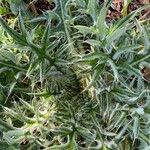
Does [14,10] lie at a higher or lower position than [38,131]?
higher

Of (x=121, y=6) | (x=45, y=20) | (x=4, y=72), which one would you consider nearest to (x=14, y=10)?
(x=45, y=20)

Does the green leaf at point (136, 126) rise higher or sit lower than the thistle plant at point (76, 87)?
lower

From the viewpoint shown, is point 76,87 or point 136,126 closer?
point 136,126

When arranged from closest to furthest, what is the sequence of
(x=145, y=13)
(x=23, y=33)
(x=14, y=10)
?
(x=23, y=33)
(x=14, y=10)
(x=145, y=13)

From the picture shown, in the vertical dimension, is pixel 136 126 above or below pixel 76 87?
below

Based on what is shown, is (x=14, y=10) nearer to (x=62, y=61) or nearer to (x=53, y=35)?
(x=53, y=35)

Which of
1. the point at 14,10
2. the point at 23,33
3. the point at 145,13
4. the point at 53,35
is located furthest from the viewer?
the point at 145,13

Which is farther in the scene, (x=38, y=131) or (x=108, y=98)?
(x=38, y=131)

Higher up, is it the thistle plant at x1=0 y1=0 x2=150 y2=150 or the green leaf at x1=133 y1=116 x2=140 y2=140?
the thistle plant at x1=0 y1=0 x2=150 y2=150
